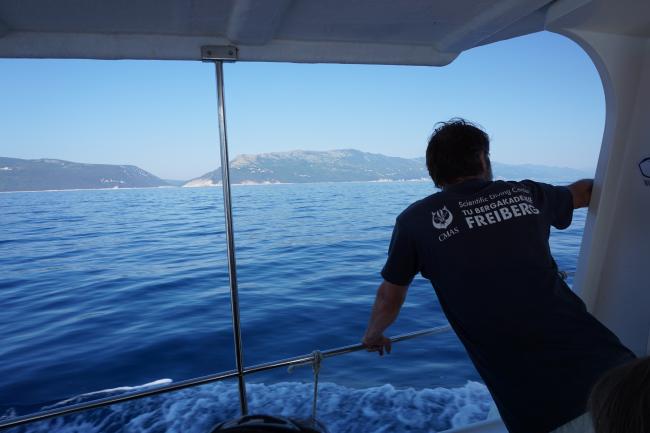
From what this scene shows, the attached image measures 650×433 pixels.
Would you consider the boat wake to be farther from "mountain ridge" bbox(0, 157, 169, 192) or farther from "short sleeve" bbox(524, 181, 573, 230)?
"mountain ridge" bbox(0, 157, 169, 192)

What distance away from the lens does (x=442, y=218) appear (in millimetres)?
1087

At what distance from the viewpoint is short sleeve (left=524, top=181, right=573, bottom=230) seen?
1.25m

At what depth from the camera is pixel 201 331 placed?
493 centimetres

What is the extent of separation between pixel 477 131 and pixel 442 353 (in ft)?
11.5

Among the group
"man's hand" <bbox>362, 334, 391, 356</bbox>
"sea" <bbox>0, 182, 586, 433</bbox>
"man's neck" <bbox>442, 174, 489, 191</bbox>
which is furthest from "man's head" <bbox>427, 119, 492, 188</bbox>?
"sea" <bbox>0, 182, 586, 433</bbox>

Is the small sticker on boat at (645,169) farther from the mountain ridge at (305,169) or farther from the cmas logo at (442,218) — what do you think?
the mountain ridge at (305,169)

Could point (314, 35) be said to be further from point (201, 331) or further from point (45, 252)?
point (45, 252)

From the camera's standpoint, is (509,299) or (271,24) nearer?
(509,299)

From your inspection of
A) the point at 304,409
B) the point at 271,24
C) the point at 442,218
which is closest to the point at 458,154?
the point at 442,218

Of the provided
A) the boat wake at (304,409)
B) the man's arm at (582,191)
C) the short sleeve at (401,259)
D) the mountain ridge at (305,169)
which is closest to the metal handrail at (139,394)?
the short sleeve at (401,259)

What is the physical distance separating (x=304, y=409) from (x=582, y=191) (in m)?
2.72

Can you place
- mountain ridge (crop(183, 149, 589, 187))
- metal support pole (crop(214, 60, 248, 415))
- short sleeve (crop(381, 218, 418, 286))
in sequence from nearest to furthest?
short sleeve (crop(381, 218, 418, 286))
metal support pole (crop(214, 60, 248, 415))
mountain ridge (crop(183, 149, 589, 187))

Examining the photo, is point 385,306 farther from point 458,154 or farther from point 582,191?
point 582,191

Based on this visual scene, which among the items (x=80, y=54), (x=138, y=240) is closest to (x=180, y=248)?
(x=138, y=240)
